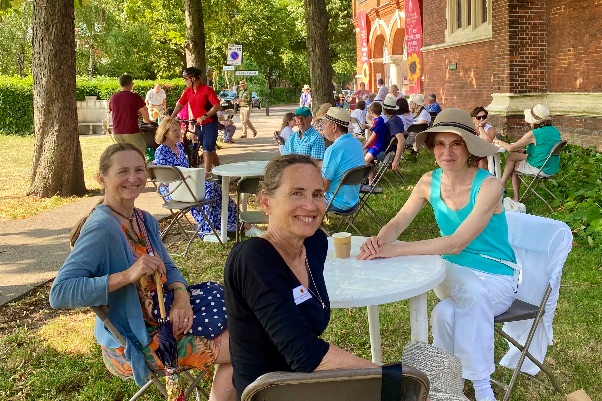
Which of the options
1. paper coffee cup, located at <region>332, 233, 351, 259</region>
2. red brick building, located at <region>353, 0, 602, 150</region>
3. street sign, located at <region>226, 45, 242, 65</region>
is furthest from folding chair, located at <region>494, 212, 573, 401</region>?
street sign, located at <region>226, 45, 242, 65</region>

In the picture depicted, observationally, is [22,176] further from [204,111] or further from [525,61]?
[525,61]

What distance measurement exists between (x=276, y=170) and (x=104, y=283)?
0.97 m

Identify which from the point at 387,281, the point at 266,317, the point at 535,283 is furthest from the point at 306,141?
the point at 266,317

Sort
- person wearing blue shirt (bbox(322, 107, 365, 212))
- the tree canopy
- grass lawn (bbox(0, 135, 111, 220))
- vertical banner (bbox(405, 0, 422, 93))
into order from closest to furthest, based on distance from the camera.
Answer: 1. person wearing blue shirt (bbox(322, 107, 365, 212))
2. grass lawn (bbox(0, 135, 111, 220))
3. vertical banner (bbox(405, 0, 422, 93))
4. the tree canopy

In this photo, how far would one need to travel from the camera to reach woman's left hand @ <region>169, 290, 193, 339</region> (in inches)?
125

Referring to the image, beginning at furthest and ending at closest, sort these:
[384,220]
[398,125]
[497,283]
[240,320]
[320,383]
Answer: [398,125], [384,220], [497,283], [240,320], [320,383]

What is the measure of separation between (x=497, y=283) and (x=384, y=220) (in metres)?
4.99

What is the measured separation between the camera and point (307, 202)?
232 cm

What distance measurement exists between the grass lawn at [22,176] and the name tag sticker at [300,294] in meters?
2.18

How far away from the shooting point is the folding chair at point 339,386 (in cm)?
171

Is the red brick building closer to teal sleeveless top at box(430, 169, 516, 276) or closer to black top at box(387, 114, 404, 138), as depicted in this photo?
black top at box(387, 114, 404, 138)

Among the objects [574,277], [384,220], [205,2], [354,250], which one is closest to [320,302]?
[354,250]

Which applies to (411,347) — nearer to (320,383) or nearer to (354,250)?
(320,383)

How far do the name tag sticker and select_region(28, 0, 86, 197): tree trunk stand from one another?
28.4ft
